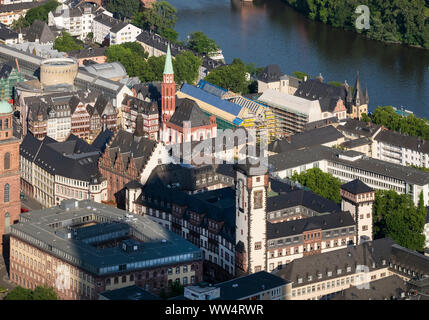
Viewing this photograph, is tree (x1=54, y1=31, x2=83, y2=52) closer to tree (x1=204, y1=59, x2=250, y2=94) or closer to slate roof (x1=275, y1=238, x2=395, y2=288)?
tree (x1=204, y1=59, x2=250, y2=94)

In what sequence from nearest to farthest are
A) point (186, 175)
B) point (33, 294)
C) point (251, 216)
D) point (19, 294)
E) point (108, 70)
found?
point (19, 294) < point (33, 294) < point (251, 216) < point (186, 175) < point (108, 70)

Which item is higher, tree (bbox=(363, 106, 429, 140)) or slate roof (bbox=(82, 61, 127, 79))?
tree (bbox=(363, 106, 429, 140))

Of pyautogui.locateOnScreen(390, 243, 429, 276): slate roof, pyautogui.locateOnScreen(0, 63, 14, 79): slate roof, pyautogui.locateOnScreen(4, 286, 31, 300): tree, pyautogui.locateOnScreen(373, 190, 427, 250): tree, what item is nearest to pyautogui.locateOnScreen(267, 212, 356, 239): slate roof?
pyautogui.locateOnScreen(373, 190, 427, 250): tree

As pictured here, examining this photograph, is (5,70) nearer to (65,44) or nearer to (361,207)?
(65,44)

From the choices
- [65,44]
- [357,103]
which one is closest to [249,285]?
[357,103]

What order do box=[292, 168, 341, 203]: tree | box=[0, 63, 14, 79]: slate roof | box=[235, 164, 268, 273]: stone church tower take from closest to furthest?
1. box=[235, 164, 268, 273]: stone church tower
2. box=[292, 168, 341, 203]: tree
3. box=[0, 63, 14, 79]: slate roof

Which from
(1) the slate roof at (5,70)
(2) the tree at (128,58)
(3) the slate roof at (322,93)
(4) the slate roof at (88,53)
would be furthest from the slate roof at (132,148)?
(4) the slate roof at (88,53)

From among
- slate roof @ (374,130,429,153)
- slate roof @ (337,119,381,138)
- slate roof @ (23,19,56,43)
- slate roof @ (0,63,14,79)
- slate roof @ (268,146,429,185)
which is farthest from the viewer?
slate roof @ (23,19,56,43)

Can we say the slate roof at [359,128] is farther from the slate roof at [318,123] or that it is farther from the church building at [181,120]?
the church building at [181,120]
